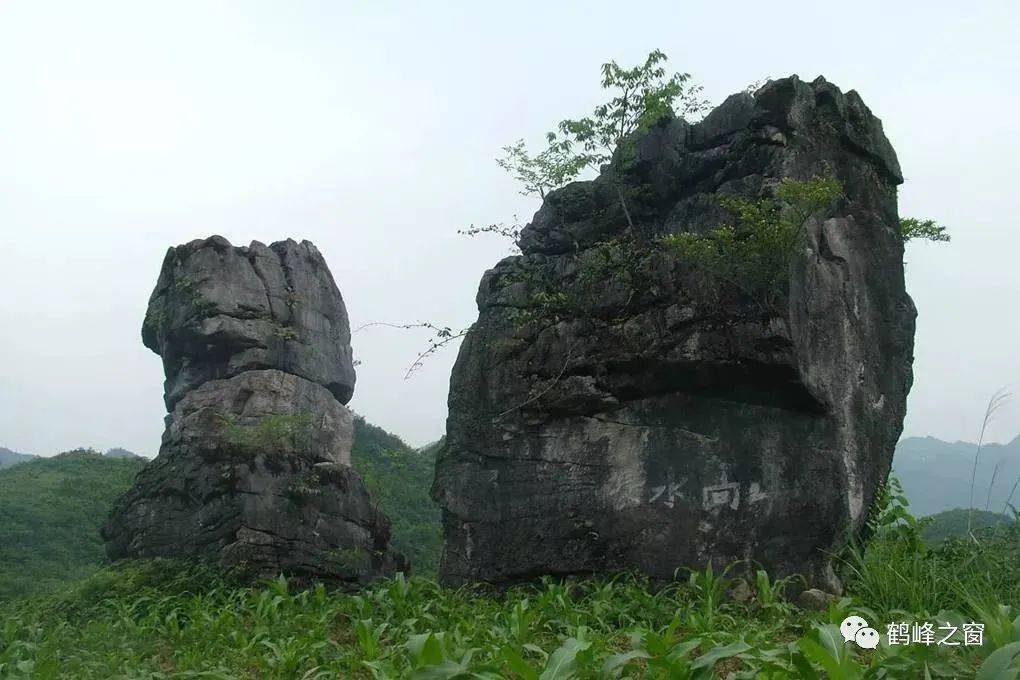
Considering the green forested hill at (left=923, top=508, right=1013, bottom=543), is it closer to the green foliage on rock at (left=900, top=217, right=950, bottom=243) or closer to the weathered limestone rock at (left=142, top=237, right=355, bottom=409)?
the green foliage on rock at (left=900, top=217, right=950, bottom=243)

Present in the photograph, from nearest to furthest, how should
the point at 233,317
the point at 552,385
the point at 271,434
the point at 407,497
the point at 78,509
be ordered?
the point at 552,385, the point at 271,434, the point at 233,317, the point at 78,509, the point at 407,497

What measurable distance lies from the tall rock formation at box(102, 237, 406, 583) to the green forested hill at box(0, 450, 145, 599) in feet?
20.5

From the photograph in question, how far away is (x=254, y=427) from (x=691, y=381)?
9698mm

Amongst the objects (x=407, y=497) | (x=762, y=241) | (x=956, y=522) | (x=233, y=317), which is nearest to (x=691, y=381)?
(x=762, y=241)

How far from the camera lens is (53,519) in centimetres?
2761

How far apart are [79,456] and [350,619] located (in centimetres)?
3432

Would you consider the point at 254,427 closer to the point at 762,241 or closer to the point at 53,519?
the point at 762,241

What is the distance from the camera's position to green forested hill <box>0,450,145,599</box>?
75.9 ft

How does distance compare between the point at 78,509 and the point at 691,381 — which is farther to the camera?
the point at 78,509

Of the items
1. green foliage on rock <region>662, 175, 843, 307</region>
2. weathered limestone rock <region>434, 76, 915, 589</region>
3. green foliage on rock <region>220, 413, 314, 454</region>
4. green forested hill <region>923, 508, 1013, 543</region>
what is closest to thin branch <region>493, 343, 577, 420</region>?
weathered limestone rock <region>434, 76, 915, 589</region>

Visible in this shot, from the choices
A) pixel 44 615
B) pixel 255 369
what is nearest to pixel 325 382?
pixel 255 369

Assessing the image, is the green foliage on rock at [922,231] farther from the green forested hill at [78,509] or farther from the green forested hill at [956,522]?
the green forested hill at [78,509]

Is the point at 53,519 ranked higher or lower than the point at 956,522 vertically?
higher

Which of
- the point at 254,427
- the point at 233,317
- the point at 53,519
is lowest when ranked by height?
the point at 53,519
